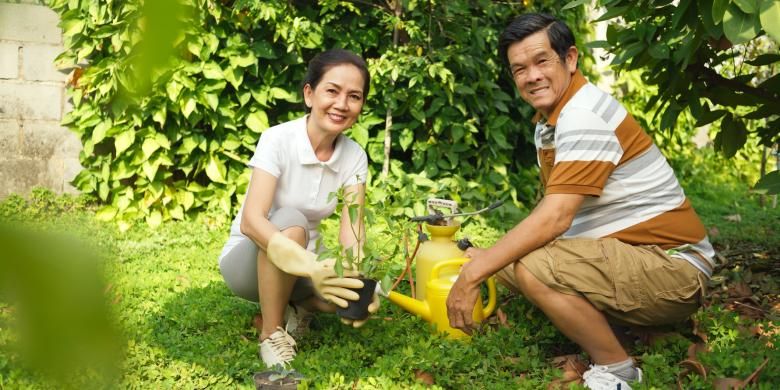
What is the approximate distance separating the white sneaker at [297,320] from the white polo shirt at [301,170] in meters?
0.26

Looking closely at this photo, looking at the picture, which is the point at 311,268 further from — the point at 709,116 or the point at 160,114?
the point at 160,114

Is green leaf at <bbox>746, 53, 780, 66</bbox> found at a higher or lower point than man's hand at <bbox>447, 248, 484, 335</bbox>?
higher

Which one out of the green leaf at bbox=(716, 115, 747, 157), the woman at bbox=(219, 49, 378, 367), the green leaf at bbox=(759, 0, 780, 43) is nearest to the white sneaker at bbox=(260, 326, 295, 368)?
the woman at bbox=(219, 49, 378, 367)

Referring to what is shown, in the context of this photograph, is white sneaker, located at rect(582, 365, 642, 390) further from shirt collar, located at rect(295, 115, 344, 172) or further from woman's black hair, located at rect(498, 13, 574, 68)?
shirt collar, located at rect(295, 115, 344, 172)

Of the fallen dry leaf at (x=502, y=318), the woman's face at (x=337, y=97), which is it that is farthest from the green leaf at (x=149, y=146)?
the fallen dry leaf at (x=502, y=318)

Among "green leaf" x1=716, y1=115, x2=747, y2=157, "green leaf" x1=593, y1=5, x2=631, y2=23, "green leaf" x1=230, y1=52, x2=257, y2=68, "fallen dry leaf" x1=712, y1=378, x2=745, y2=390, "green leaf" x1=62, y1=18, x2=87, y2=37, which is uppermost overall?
"green leaf" x1=593, y1=5, x2=631, y2=23

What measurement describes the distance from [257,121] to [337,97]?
2.01 metres

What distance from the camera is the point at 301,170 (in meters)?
2.70

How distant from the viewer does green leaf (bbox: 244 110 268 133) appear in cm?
448

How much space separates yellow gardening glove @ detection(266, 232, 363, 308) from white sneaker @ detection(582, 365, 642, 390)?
769 mm

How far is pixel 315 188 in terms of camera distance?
2750mm

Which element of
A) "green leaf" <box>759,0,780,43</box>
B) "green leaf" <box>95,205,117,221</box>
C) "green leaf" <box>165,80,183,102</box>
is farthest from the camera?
"green leaf" <box>95,205,117,221</box>

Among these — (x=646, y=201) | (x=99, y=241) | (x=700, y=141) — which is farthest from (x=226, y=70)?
(x=700, y=141)

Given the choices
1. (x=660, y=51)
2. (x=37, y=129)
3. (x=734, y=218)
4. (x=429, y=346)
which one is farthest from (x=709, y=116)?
(x=37, y=129)
